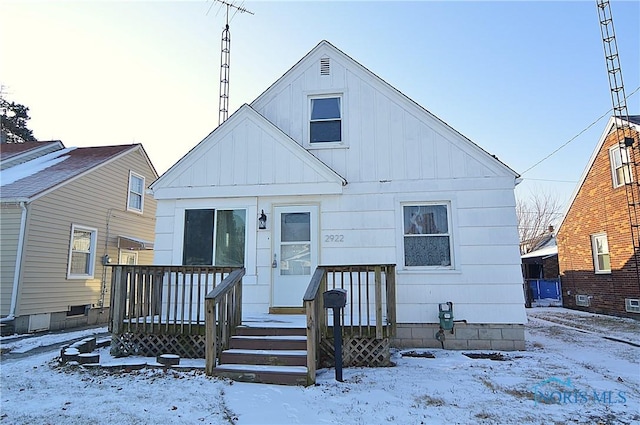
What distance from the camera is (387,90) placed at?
8.07 m

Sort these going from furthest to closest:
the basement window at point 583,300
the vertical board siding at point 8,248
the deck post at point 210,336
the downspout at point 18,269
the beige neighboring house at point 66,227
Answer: the basement window at point 583,300 → the beige neighboring house at point 66,227 → the vertical board siding at point 8,248 → the downspout at point 18,269 → the deck post at point 210,336

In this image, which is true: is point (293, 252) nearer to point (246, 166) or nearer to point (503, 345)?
point (246, 166)

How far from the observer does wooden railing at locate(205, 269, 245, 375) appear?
204 inches

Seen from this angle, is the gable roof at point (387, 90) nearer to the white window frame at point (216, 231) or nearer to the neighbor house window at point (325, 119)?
the neighbor house window at point (325, 119)

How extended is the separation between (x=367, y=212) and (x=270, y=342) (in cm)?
324

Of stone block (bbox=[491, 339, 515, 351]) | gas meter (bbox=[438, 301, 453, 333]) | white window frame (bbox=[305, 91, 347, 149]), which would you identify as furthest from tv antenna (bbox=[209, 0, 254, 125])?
stone block (bbox=[491, 339, 515, 351])

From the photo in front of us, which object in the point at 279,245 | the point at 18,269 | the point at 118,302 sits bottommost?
the point at 118,302

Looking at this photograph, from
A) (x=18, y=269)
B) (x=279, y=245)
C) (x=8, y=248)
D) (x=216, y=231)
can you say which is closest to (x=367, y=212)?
(x=279, y=245)

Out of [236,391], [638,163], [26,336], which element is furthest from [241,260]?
[638,163]

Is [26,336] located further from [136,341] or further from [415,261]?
[415,261]

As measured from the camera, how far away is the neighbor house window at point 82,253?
11.9 metres

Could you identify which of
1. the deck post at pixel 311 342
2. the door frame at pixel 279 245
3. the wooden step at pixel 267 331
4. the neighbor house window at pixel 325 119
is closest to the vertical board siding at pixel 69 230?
the door frame at pixel 279 245

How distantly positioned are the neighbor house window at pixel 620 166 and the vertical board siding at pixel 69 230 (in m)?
17.1

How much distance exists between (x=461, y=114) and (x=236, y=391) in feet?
38.9
